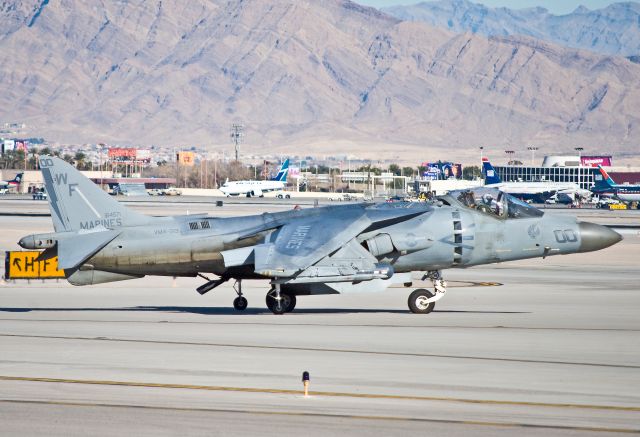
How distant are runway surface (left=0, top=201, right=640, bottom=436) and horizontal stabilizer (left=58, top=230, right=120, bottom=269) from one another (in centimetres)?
132

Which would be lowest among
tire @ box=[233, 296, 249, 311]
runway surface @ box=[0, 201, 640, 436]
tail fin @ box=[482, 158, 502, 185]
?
runway surface @ box=[0, 201, 640, 436]

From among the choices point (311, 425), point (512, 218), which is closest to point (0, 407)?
point (311, 425)

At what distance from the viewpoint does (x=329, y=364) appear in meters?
19.2

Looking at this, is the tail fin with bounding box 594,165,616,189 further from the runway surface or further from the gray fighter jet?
the gray fighter jet

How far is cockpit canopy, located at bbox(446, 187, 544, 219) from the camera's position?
27.3m

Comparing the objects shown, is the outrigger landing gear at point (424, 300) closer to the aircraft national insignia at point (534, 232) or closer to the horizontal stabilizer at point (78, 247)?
the aircraft national insignia at point (534, 232)

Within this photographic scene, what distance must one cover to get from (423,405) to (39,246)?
491 inches

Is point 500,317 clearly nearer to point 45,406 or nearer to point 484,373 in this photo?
point 484,373

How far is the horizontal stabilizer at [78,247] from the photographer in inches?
1012

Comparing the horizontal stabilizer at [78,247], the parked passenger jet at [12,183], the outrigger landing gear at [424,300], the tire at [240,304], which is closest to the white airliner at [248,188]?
the parked passenger jet at [12,183]

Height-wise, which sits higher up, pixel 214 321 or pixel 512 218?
pixel 512 218

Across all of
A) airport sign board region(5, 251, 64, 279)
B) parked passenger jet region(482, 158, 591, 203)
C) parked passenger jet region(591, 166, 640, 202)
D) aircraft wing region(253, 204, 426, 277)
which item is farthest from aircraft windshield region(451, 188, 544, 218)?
parked passenger jet region(482, 158, 591, 203)

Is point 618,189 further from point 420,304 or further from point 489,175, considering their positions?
point 420,304

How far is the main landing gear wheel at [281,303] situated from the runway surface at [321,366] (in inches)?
11.2
